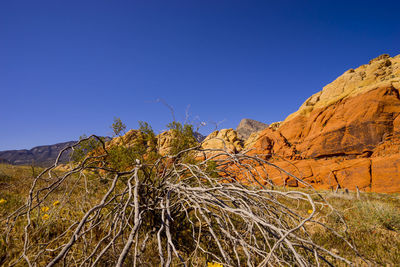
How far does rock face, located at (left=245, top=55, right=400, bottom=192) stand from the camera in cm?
2080

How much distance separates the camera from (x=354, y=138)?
2459 cm

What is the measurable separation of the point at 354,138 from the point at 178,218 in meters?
31.8

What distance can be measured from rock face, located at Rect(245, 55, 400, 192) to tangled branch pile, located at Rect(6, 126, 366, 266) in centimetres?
1772

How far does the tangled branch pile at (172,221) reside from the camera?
86cm

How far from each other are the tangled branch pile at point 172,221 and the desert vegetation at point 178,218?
0.01 m

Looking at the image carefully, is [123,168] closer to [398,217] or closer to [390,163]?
[398,217]

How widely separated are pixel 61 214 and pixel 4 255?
3.03 feet

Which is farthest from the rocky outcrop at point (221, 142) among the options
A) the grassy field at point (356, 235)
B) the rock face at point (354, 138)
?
the rock face at point (354, 138)

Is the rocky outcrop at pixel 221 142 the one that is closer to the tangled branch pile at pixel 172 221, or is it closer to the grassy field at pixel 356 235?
the tangled branch pile at pixel 172 221

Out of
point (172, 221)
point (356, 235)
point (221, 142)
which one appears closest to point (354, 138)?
point (221, 142)

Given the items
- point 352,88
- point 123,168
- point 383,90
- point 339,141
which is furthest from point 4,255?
point 352,88

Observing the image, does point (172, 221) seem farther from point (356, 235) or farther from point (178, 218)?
point (356, 235)

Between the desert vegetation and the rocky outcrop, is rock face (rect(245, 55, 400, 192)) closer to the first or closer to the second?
the rocky outcrop

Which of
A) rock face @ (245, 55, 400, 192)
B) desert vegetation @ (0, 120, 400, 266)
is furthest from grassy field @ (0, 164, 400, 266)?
rock face @ (245, 55, 400, 192)
